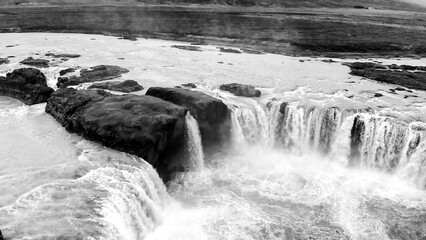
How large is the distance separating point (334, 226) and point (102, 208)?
8924mm

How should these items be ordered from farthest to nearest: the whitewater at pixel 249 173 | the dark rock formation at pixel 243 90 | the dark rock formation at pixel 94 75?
1. the dark rock formation at pixel 243 90
2. the dark rock formation at pixel 94 75
3. the whitewater at pixel 249 173

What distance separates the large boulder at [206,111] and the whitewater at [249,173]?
65 centimetres

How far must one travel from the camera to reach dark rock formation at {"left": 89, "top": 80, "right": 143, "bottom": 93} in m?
22.3

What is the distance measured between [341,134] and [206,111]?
25.2 feet

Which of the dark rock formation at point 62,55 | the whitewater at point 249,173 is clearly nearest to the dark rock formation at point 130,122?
the whitewater at point 249,173

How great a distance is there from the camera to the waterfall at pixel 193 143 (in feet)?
60.0

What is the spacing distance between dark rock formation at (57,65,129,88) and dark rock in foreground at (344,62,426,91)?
59.7ft

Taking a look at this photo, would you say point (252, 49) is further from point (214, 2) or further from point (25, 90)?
point (214, 2)

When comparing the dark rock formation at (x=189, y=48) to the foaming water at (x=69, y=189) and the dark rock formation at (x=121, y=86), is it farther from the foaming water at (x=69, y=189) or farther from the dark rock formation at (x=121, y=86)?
the foaming water at (x=69, y=189)

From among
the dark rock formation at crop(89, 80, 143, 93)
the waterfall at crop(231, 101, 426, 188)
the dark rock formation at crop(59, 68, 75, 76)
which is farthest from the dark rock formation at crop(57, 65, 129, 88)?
the waterfall at crop(231, 101, 426, 188)

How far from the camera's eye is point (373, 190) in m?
17.9

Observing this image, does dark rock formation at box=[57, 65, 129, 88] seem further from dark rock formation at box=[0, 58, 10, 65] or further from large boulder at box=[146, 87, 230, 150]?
dark rock formation at box=[0, 58, 10, 65]

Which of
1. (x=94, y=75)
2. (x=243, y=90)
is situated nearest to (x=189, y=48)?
(x=94, y=75)

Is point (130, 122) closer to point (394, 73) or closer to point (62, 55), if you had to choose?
point (62, 55)
